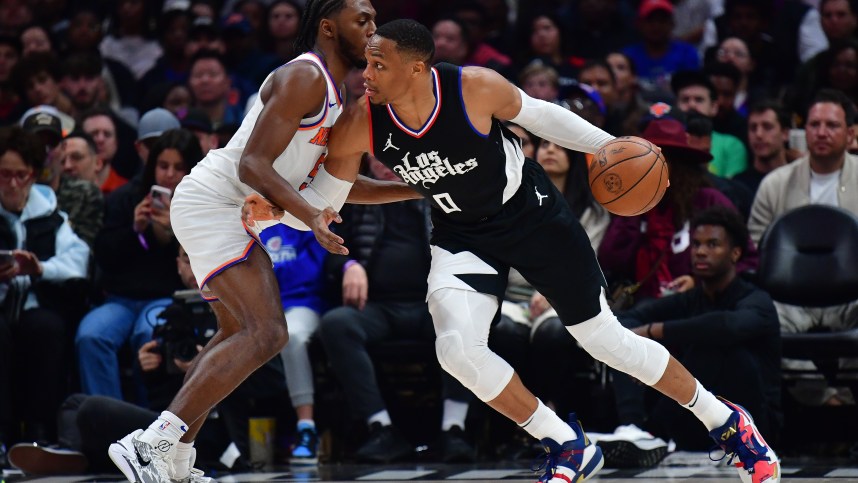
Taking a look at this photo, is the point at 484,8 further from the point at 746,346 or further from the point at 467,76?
the point at 467,76

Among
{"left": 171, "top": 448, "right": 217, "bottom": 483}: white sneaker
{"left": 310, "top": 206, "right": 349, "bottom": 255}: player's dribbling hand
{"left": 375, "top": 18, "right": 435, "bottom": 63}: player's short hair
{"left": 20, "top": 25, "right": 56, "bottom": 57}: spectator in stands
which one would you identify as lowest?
{"left": 171, "top": 448, "right": 217, "bottom": 483}: white sneaker

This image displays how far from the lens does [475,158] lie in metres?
4.98

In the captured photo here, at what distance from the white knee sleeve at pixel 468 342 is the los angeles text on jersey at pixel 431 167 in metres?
0.45

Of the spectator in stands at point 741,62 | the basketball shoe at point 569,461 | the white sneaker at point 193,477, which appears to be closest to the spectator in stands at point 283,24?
the spectator in stands at point 741,62

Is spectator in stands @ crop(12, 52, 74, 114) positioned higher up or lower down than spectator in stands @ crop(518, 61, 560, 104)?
higher up

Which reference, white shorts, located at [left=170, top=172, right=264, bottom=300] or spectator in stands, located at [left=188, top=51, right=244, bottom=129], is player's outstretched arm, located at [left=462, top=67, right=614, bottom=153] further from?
spectator in stands, located at [left=188, top=51, right=244, bottom=129]

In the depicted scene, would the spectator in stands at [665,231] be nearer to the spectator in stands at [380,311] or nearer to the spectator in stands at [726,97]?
the spectator in stands at [380,311]

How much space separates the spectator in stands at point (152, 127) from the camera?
830cm

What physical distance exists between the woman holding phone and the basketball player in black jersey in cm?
254

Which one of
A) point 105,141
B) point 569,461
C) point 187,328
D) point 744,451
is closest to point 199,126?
point 105,141

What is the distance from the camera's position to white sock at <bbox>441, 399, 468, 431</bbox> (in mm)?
6941

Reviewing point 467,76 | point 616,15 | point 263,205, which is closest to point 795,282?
point 467,76

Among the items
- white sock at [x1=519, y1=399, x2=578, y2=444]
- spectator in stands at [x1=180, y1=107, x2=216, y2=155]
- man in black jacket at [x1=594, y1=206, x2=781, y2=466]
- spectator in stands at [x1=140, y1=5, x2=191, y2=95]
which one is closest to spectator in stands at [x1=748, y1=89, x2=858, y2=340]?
man in black jacket at [x1=594, y1=206, x2=781, y2=466]

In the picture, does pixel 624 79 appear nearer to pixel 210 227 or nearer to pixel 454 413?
pixel 454 413
